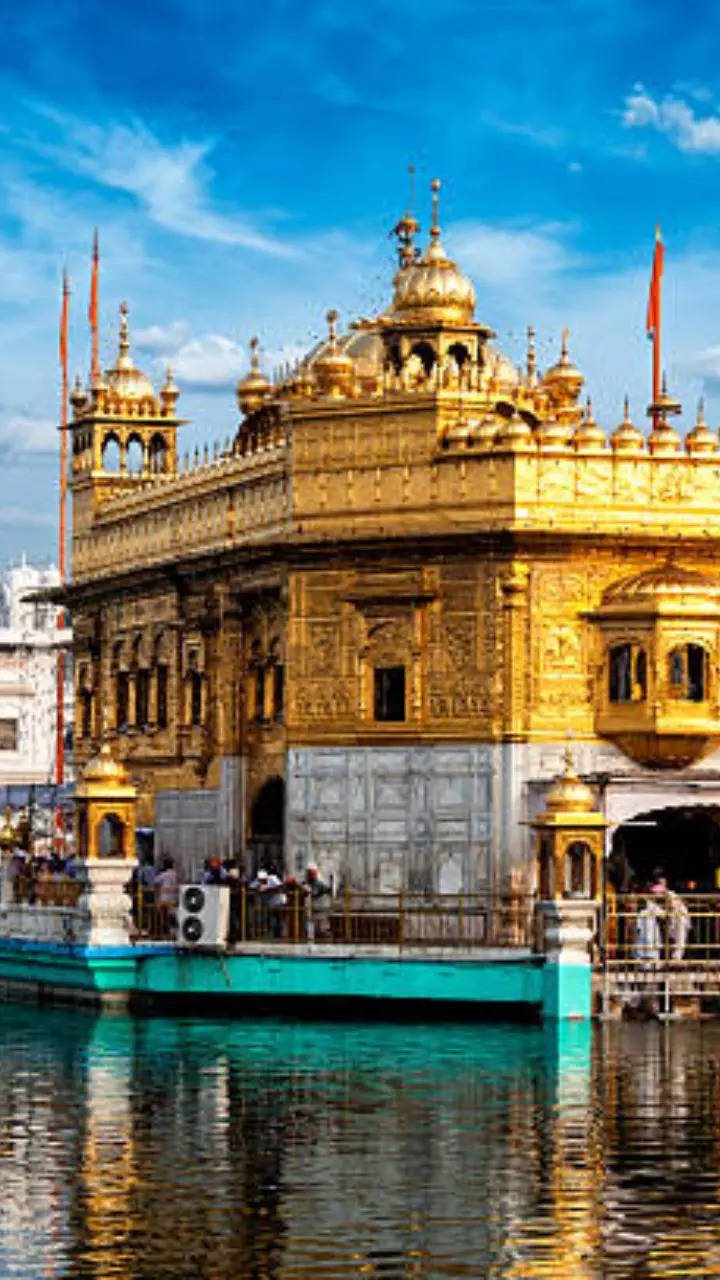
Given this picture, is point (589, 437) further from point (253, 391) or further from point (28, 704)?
point (28, 704)

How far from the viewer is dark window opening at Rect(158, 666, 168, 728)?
42438 mm

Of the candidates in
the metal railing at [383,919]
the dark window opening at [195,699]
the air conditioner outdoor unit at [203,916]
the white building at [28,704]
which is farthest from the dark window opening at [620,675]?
the white building at [28,704]

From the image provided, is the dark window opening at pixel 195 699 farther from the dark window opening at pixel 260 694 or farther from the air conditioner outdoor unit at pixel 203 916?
the air conditioner outdoor unit at pixel 203 916

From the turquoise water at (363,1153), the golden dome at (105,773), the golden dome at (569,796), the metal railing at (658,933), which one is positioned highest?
the golden dome at (105,773)

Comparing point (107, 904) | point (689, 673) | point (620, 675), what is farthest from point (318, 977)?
point (689, 673)

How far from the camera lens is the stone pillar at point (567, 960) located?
101 ft

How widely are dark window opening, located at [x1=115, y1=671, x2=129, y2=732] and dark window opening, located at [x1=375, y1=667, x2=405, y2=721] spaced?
9.09 metres

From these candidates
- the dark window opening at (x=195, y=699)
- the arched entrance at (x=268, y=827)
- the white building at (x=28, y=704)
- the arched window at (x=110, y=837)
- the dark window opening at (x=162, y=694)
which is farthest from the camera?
the white building at (x=28, y=704)

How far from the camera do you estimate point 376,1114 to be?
930 inches

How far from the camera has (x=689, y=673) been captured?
116 ft

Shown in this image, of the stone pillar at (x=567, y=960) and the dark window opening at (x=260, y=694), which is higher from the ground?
the dark window opening at (x=260, y=694)

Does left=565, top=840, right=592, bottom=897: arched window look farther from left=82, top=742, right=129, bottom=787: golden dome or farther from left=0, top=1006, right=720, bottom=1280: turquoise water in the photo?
left=82, top=742, right=129, bottom=787: golden dome

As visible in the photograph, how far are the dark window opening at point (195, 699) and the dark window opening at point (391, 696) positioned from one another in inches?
210

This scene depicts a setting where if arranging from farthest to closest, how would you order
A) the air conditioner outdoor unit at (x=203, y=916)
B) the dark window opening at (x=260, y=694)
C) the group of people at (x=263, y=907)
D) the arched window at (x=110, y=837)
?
the dark window opening at (x=260, y=694) → the arched window at (x=110, y=837) → the group of people at (x=263, y=907) → the air conditioner outdoor unit at (x=203, y=916)
